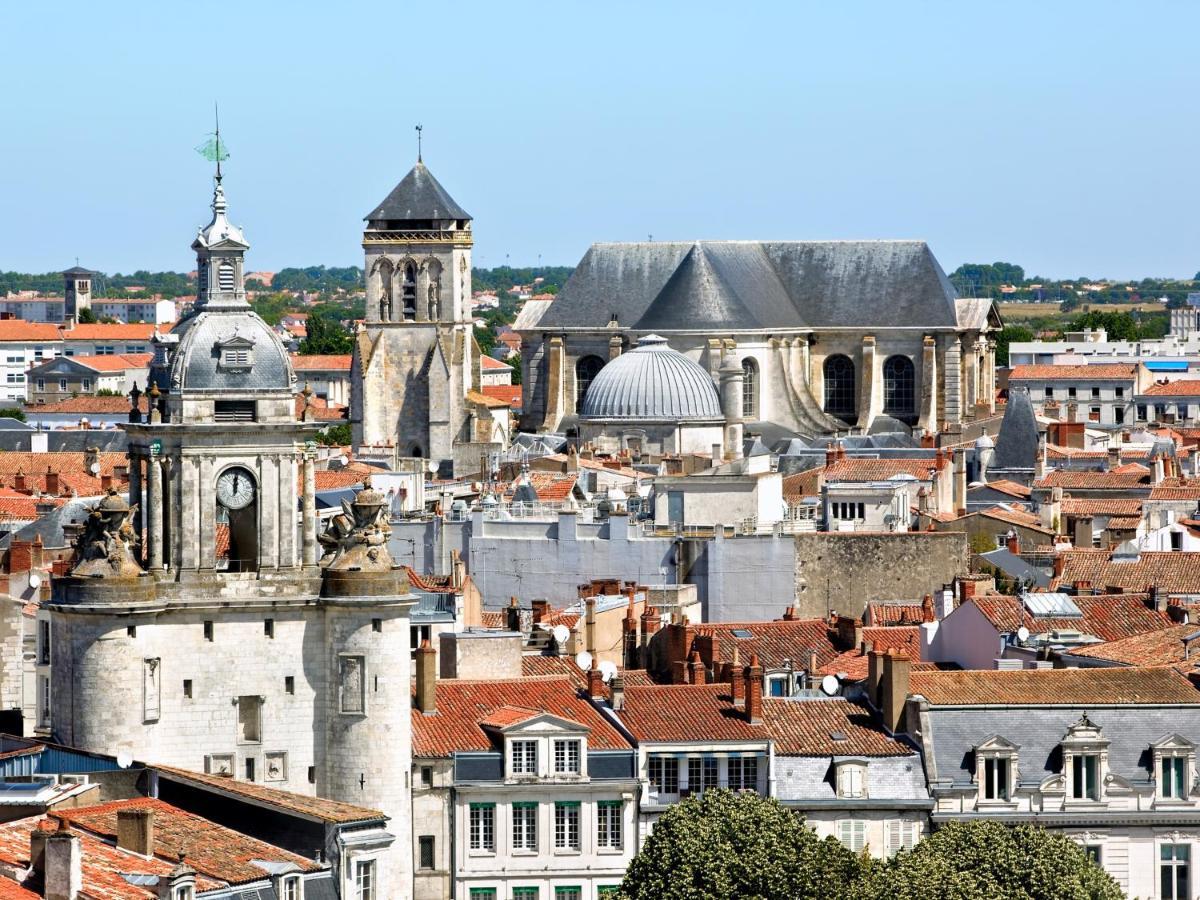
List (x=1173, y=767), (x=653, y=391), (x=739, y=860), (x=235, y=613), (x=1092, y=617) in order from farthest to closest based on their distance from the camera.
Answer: (x=653, y=391)
(x=1092, y=617)
(x=1173, y=767)
(x=235, y=613)
(x=739, y=860)

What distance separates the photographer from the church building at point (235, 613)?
1916 inches

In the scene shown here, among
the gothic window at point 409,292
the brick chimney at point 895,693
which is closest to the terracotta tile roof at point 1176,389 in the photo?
the gothic window at point 409,292

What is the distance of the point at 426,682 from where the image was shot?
171 ft

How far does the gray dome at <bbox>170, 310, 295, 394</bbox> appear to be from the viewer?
50125 millimetres

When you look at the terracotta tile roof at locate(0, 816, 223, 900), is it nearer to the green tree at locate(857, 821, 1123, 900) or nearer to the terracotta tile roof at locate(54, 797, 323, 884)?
the terracotta tile roof at locate(54, 797, 323, 884)

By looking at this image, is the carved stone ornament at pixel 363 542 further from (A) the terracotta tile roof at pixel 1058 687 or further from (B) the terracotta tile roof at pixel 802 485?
(B) the terracotta tile roof at pixel 802 485

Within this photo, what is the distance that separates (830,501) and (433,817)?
1664 inches

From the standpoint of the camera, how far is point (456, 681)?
54438mm

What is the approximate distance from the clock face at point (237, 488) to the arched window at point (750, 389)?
84169 millimetres

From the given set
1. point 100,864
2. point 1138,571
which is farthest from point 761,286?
point 100,864

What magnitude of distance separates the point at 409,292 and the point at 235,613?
91.3m

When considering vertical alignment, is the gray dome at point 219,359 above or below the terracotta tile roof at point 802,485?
above

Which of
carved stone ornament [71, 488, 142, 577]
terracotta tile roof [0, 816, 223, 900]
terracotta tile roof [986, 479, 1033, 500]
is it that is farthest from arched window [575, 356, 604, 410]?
terracotta tile roof [0, 816, 223, 900]

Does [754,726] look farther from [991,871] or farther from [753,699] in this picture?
[991,871]
